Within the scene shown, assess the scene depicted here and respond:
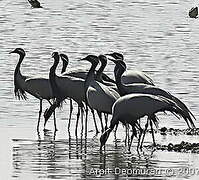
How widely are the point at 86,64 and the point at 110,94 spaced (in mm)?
14164

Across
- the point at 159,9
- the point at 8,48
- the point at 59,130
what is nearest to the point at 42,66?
the point at 8,48

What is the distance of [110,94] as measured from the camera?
17.4 m

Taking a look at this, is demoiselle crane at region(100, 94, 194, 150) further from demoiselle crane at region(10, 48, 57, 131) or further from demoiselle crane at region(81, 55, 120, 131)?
demoiselle crane at region(10, 48, 57, 131)

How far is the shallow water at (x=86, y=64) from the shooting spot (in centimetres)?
1481

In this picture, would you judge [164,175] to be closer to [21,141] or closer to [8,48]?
[21,141]

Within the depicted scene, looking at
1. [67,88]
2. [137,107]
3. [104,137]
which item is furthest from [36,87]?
[137,107]

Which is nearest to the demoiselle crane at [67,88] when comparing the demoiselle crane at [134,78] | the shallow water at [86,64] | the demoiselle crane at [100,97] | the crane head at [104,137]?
the shallow water at [86,64]

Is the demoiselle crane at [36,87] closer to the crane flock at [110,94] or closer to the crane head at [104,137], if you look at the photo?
the crane flock at [110,94]

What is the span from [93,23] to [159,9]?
8060 millimetres

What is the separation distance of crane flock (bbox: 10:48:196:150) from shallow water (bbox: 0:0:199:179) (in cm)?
51

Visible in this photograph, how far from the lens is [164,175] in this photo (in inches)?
543

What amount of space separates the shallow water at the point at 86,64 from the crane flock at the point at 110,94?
1.67 feet

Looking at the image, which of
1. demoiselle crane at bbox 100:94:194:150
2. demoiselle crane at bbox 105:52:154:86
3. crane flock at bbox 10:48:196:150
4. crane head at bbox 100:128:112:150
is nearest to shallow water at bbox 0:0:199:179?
crane head at bbox 100:128:112:150

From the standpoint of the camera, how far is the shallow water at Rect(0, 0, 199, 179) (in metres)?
14.8
